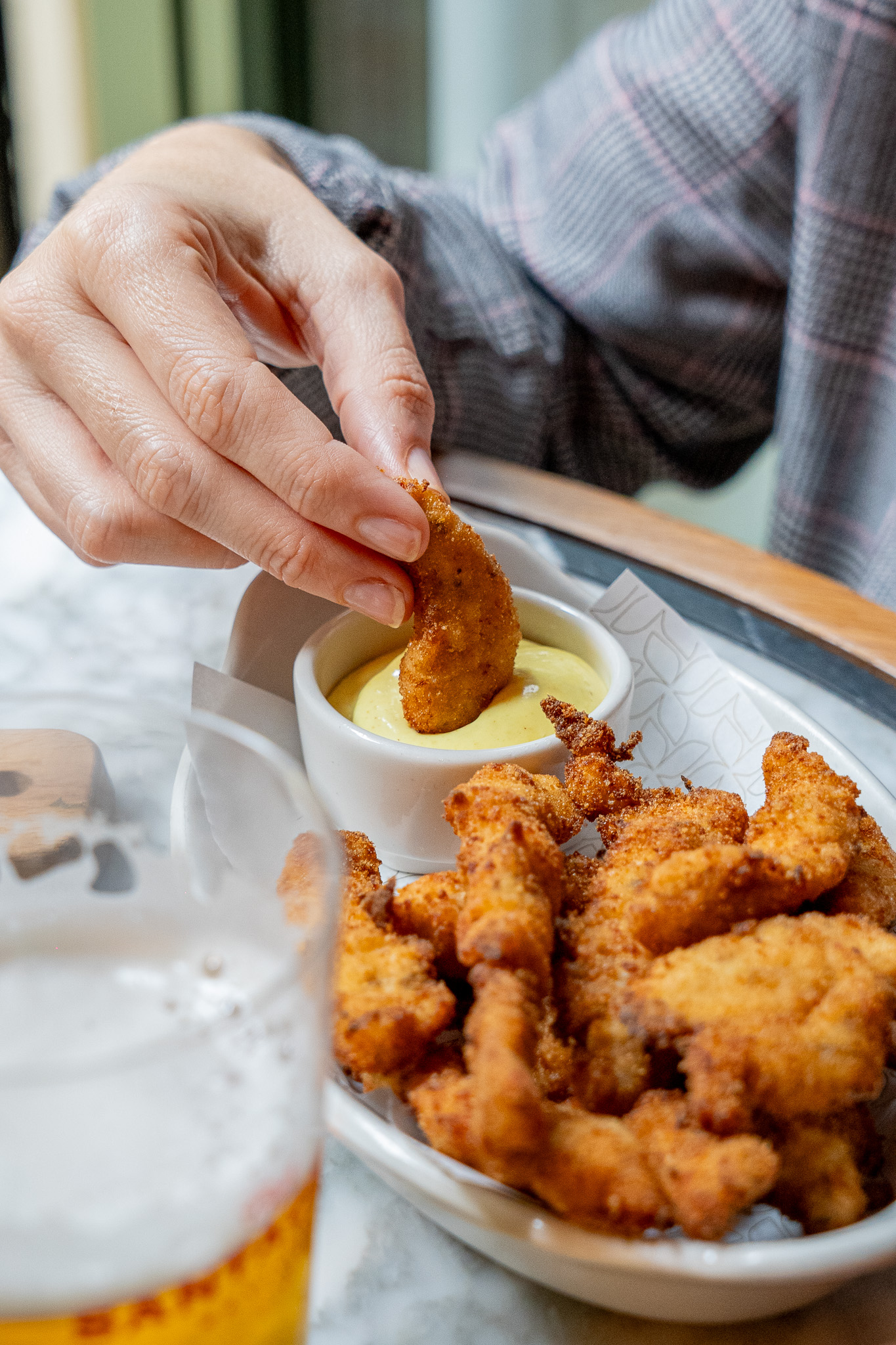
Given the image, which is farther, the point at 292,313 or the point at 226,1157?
the point at 292,313

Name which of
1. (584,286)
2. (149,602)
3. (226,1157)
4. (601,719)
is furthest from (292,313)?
(226,1157)

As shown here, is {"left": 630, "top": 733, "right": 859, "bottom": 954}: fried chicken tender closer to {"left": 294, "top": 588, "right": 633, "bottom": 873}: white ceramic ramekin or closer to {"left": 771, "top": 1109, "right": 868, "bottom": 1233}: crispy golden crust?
{"left": 771, "top": 1109, "right": 868, "bottom": 1233}: crispy golden crust

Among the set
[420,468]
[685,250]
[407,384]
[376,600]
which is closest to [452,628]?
[376,600]

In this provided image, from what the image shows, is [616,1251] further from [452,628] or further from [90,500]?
[90,500]

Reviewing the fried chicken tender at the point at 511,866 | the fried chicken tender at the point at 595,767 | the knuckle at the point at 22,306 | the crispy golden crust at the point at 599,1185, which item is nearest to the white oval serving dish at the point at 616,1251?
the crispy golden crust at the point at 599,1185

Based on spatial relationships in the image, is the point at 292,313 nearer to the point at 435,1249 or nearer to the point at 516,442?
the point at 516,442

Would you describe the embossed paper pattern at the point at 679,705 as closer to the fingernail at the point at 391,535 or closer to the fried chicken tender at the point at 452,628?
the fried chicken tender at the point at 452,628

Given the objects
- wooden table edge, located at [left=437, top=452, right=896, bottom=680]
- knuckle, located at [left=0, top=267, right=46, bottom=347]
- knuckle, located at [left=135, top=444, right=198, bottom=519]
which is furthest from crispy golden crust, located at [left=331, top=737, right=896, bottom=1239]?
knuckle, located at [left=0, top=267, right=46, bottom=347]
